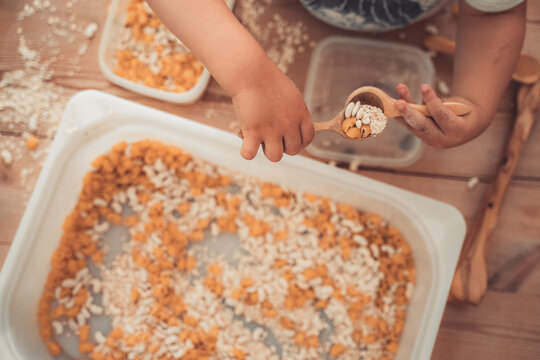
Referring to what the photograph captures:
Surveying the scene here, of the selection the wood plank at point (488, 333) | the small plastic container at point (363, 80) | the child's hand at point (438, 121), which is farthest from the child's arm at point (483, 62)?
the wood plank at point (488, 333)

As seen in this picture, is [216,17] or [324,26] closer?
[216,17]

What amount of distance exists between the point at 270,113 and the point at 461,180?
0.37 meters

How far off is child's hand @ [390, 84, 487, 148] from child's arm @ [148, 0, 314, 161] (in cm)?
10

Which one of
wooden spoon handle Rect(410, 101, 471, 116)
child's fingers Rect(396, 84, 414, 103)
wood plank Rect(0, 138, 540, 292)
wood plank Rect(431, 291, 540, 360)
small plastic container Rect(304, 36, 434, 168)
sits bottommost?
wood plank Rect(431, 291, 540, 360)

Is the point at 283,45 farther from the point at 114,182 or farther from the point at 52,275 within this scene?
the point at 52,275

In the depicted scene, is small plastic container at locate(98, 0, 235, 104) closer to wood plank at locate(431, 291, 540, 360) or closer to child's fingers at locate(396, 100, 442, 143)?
child's fingers at locate(396, 100, 442, 143)

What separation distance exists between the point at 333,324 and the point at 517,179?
0.35 m

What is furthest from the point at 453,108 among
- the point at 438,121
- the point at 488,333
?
the point at 488,333

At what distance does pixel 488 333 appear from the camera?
0.66m

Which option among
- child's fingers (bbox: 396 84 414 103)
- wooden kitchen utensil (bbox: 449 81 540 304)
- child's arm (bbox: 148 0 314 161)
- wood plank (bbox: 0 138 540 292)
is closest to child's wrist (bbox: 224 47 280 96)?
child's arm (bbox: 148 0 314 161)

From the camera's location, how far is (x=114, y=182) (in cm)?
66

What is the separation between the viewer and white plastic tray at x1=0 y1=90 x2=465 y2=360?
0.60m

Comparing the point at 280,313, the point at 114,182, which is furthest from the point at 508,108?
the point at 114,182

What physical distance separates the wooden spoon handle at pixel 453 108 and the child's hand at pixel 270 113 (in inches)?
4.8
